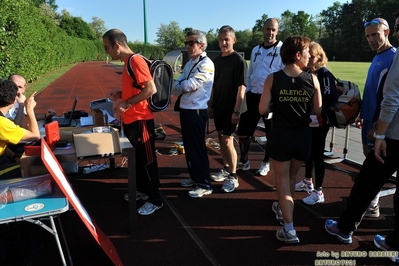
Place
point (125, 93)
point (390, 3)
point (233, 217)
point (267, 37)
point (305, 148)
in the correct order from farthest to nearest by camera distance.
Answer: point (390, 3) < point (267, 37) < point (233, 217) < point (125, 93) < point (305, 148)

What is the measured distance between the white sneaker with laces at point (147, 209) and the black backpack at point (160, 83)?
107 cm

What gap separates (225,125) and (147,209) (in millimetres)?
1407

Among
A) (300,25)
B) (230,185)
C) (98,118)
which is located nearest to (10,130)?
(98,118)

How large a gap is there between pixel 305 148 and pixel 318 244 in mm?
915

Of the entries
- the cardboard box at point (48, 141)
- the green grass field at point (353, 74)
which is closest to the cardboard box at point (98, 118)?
the cardboard box at point (48, 141)

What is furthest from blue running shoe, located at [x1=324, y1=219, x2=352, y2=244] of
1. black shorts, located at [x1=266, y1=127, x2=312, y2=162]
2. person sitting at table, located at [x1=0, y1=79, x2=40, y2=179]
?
person sitting at table, located at [x1=0, y1=79, x2=40, y2=179]

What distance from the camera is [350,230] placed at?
3.00 m

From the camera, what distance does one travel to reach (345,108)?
330 centimetres

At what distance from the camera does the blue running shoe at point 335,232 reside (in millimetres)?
3021

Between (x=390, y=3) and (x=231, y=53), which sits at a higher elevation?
(x=390, y=3)

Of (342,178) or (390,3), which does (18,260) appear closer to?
(342,178)

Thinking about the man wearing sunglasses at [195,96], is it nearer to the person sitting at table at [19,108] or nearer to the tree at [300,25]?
the person sitting at table at [19,108]

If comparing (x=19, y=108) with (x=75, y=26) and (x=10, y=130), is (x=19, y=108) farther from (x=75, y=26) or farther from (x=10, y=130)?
(x=75, y=26)

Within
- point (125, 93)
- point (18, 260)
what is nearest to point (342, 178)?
point (125, 93)
